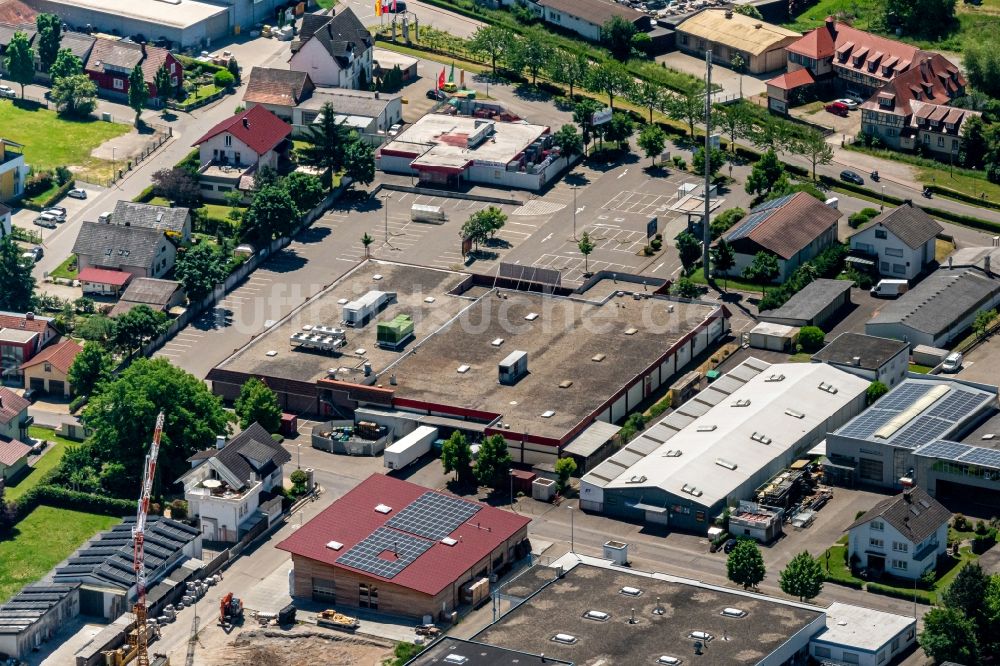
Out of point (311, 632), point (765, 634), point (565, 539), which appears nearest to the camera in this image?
point (765, 634)

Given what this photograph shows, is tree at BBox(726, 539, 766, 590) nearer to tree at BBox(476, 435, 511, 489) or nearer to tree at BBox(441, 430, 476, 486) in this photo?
tree at BBox(476, 435, 511, 489)

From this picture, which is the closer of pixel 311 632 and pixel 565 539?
pixel 311 632

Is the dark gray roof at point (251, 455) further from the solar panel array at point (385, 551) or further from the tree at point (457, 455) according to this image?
the solar panel array at point (385, 551)

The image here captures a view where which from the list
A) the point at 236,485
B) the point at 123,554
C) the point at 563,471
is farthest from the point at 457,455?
the point at 123,554

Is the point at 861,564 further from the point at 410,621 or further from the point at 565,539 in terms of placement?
the point at 410,621

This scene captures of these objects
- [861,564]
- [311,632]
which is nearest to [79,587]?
[311,632]

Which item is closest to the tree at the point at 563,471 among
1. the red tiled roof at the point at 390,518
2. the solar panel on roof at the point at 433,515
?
the red tiled roof at the point at 390,518
